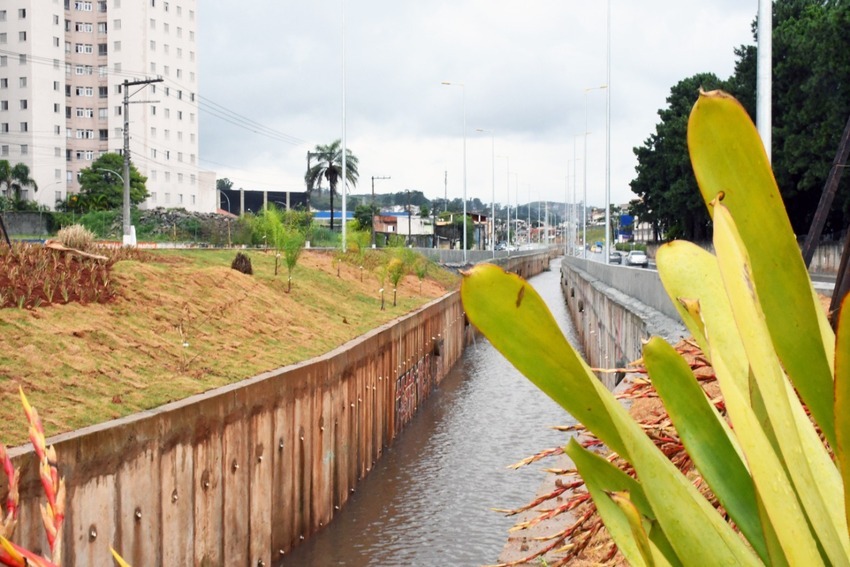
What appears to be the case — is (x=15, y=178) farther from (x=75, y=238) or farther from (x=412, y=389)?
(x=75, y=238)

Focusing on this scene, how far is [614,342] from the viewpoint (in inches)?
910

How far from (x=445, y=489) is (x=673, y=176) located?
48.9 meters

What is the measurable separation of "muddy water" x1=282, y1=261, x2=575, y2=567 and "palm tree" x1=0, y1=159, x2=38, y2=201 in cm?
6191

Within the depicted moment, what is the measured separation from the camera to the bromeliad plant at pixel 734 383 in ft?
3.24

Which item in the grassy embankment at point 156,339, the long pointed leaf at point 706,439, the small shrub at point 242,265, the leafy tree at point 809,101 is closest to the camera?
the long pointed leaf at point 706,439

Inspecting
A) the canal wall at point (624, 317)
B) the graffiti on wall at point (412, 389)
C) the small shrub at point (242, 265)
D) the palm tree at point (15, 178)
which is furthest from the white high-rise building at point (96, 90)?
the small shrub at point (242, 265)

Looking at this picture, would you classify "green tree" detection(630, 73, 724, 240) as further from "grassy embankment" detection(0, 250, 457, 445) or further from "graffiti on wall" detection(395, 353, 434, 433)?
"grassy embankment" detection(0, 250, 457, 445)

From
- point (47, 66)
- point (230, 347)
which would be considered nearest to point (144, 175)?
point (47, 66)

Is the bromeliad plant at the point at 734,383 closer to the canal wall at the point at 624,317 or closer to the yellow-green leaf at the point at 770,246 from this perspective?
the yellow-green leaf at the point at 770,246

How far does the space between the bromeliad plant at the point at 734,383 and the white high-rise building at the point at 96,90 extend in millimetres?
84482

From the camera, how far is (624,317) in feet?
64.2

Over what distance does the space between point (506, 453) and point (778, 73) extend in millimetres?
31620

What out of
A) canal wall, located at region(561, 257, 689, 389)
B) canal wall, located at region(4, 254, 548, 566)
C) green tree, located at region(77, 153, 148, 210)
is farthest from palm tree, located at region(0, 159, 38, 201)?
canal wall, located at region(4, 254, 548, 566)

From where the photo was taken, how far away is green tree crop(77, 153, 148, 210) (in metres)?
72.2
